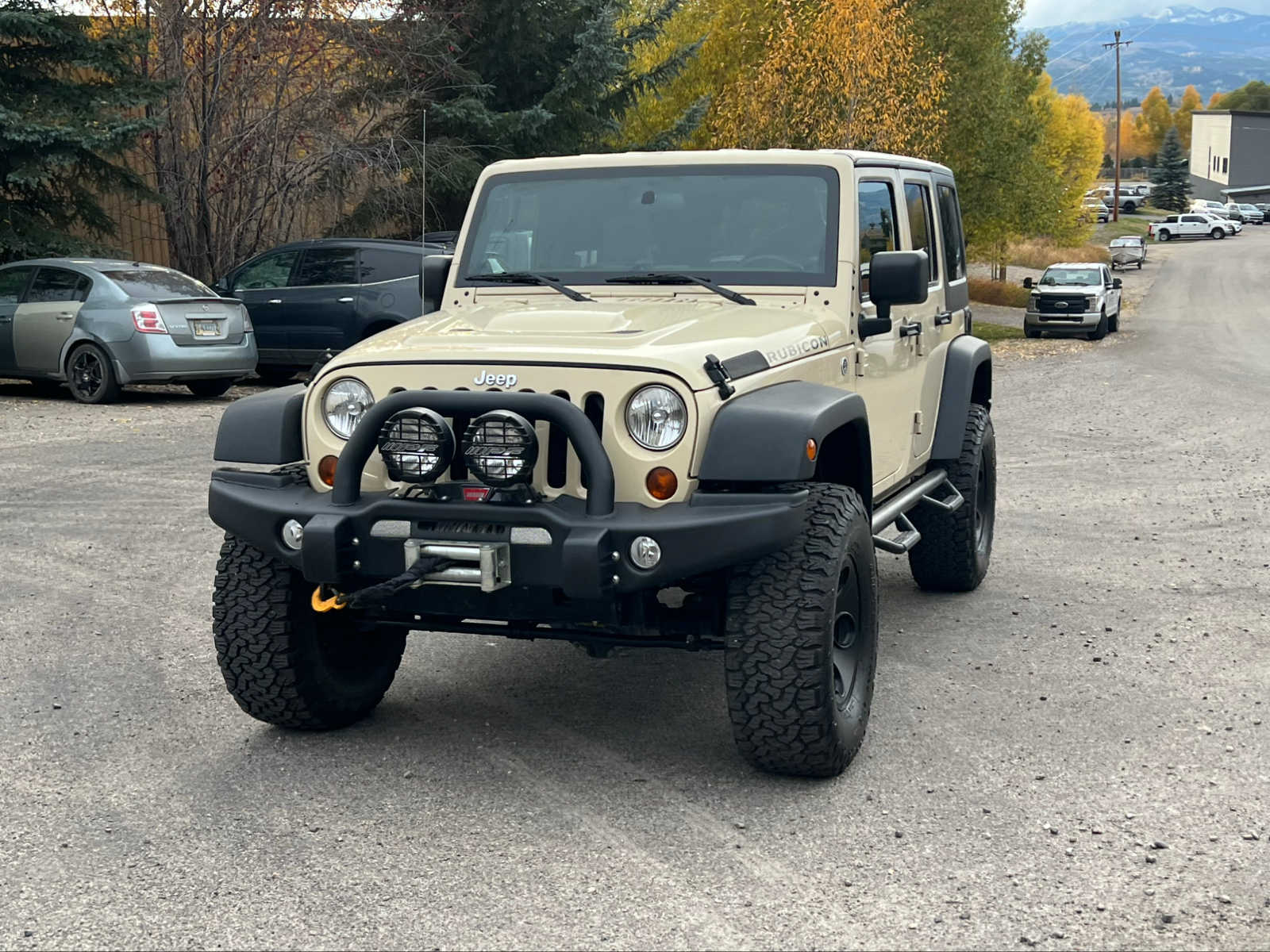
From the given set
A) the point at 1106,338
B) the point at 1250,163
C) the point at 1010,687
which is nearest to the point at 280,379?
the point at 1010,687

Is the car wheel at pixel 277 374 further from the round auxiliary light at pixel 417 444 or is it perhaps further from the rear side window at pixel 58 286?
the round auxiliary light at pixel 417 444

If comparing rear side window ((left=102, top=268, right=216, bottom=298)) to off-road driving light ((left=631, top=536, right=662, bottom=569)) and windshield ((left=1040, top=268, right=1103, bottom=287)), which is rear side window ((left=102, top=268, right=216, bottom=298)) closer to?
off-road driving light ((left=631, top=536, right=662, bottom=569))

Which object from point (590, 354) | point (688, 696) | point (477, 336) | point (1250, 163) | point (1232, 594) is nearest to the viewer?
point (590, 354)

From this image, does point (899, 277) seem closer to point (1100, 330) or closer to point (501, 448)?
point (501, 448)

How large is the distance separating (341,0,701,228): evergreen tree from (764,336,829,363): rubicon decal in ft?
56.5

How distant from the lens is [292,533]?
474 centimetres

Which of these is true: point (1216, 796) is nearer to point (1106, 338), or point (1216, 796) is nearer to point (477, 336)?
point (477, 336)

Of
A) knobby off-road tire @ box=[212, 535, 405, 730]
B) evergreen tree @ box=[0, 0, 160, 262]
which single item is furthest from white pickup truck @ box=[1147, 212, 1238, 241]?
knobby off-road tire @ box=[212, 535, 405, 730]

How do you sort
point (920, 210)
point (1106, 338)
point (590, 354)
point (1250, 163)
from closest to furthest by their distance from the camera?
point (590, 354) < point (920, 210) < point (1106, 338) < point (1250, 163)

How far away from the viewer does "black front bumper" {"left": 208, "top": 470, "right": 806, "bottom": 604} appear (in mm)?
4359

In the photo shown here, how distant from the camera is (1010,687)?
5.98m

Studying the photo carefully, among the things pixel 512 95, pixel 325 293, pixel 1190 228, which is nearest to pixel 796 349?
pixel 325 293

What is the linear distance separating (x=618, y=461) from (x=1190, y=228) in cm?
8660

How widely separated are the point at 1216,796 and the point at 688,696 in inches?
78.0
